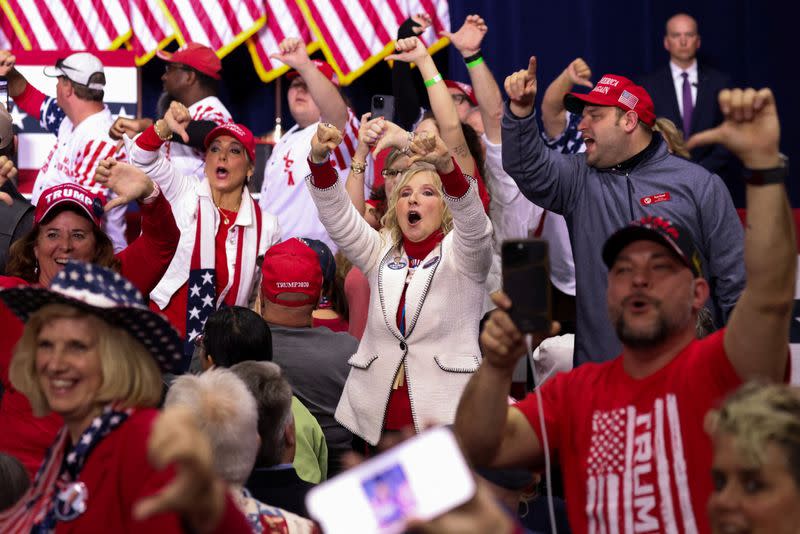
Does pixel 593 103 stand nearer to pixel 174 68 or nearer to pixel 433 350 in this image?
pixel 433 350

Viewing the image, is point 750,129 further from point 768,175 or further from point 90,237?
point 90,237

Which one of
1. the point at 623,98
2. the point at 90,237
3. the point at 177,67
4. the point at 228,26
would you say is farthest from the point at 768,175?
the point at 228,26

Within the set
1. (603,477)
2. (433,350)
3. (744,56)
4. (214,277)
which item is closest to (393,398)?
(433,350)

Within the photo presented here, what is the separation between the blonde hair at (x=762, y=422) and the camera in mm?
2426

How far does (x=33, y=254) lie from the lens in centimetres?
472

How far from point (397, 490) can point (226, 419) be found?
1.38 meters

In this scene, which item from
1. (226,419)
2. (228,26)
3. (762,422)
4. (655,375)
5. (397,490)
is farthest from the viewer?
(228,26)

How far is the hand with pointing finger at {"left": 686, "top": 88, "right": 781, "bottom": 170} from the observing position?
2.70 meters

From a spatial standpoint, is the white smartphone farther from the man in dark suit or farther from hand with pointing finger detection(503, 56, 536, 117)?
the man in dark suit

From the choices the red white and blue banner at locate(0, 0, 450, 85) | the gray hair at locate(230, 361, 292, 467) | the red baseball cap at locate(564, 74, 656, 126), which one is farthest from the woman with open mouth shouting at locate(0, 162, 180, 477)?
the red white and blue banner at locate(0, 0, 450, 85)

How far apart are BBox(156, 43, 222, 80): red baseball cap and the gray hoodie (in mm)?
2982

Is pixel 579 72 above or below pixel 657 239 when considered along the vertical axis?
above

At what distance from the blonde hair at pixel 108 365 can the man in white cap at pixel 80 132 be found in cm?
341

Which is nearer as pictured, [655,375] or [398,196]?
[655,375]
